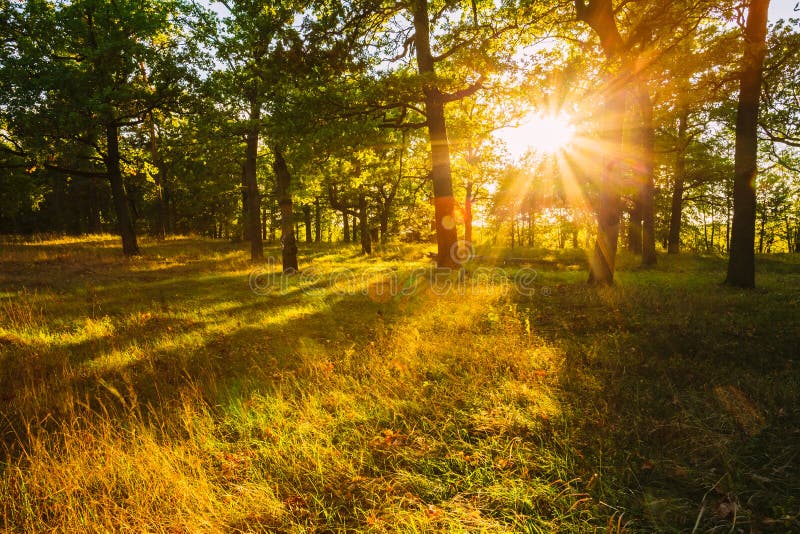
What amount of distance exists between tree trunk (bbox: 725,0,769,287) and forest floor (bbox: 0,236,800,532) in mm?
2128

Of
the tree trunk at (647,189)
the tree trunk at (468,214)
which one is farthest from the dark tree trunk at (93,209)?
the tree trunk at (647,189)

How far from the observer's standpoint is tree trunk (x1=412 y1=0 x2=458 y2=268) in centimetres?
1149

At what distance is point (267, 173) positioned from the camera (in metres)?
29.8

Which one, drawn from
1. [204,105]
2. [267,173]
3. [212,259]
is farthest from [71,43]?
[267,173]

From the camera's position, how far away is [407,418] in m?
3.84

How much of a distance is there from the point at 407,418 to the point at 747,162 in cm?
1189

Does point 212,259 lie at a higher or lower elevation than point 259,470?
higher

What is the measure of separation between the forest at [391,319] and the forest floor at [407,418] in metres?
0.03

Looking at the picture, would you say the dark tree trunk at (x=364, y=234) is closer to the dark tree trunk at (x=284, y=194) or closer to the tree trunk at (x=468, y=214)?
the dark tree trunk at (x=284, y=194)

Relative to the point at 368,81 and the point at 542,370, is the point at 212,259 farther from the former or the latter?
the point at 542,370

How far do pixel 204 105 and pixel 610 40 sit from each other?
16345mm

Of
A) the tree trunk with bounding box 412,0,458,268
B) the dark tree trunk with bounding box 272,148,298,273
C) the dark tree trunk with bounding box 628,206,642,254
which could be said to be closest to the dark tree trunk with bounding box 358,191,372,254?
the dark tree trunk with bounding box 272,148,298,273

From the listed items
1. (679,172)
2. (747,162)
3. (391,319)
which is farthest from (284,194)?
(679,172)

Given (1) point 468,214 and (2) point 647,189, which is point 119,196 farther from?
(2) point 647,189
